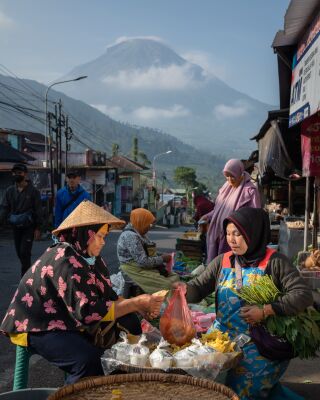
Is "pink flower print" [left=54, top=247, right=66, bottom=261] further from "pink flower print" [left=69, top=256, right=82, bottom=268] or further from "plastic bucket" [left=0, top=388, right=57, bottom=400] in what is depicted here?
"plastic bucket" [left=0, top=388, right=57, bottom=400]

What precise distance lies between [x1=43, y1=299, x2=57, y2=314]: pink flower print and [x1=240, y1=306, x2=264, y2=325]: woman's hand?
126 cm

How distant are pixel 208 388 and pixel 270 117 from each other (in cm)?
480

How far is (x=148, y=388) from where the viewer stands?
2754 mm

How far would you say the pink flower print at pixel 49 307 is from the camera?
311 cm

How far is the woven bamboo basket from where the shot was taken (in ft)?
8.75

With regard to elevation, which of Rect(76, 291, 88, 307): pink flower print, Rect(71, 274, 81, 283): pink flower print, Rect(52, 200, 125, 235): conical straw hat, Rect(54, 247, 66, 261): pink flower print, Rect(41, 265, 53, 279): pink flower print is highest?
Rect(52, 200, 125, 235): conical straw hat

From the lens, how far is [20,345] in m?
3.19

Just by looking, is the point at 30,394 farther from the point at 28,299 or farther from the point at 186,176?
the point at 186,176

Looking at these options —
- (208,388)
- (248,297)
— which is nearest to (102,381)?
(208,388)

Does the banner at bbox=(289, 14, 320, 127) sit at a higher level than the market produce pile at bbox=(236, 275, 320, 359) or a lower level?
higher

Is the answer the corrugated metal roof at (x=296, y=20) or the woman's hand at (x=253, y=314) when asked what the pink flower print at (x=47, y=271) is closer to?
the woman's hand at (x=253, y=314)

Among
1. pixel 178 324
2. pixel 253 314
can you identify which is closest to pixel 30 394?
pixel 178 324

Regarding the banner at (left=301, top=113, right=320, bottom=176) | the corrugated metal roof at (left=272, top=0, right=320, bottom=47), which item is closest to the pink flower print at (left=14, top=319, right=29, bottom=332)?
the corrugated metal roof at (left=272, top=0, right=320, bottom=47)

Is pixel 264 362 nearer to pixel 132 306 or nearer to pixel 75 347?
pixel 132 306
